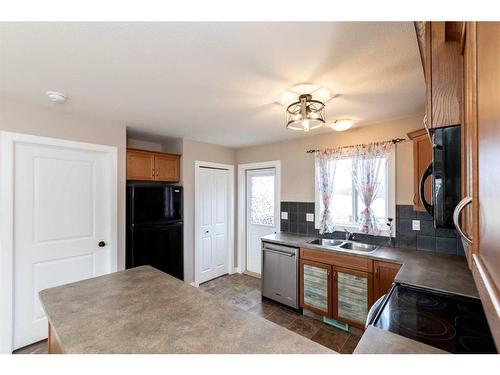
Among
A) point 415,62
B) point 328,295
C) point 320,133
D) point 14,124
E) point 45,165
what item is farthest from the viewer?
point 320,133

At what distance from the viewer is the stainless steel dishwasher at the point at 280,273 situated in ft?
9.29

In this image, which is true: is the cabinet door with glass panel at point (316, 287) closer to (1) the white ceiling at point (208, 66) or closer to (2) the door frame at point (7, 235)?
(1) the white ceiling at point (208, 66)

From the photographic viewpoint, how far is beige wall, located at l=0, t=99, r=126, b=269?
→ 2047 mm

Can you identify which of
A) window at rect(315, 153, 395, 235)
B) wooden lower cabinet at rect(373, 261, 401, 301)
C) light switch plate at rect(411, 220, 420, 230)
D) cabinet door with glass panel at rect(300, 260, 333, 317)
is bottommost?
cabinet door with glass panel at rect(300, 260, 333, 317)

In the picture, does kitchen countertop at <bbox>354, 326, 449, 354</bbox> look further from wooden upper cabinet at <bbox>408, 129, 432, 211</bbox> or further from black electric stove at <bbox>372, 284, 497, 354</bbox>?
wooden upper cabinet at <bbox>408, 129, 432, 211</bbox>

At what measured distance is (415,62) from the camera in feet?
4.82

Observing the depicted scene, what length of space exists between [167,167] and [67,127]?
1240 millimetres

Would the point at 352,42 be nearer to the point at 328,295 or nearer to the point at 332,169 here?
the point at 332,169

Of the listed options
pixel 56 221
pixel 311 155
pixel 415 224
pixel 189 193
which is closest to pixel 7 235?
pixel 56 221

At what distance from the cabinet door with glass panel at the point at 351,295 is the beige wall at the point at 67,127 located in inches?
97.2

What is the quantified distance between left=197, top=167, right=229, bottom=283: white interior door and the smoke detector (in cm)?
200

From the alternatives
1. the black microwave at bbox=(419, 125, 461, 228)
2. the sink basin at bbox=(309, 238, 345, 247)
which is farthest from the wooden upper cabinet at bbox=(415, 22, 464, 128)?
the sink basin at bbox=(309, 238, 345, 247)

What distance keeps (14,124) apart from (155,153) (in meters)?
1.38
